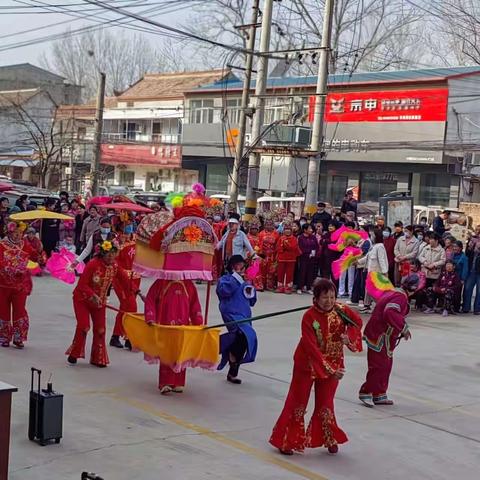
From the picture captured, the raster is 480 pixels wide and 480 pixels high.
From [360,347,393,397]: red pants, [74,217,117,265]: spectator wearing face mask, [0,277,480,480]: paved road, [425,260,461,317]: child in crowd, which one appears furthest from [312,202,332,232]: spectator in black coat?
[360,347,393,397]: red pants

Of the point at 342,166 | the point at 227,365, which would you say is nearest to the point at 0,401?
the point at 227,365

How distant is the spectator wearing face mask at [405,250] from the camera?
53.2 feet

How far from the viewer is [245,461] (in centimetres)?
636

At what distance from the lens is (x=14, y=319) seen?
1022 cm

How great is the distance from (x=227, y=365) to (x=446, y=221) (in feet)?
46.2

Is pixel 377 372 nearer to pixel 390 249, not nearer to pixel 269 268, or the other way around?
pixel 390 249

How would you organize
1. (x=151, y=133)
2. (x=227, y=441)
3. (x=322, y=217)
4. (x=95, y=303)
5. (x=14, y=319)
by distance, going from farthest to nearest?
(x=151, y=133), (x=322, y=217), (x=14, y=319), (x=95, y=303), (x=227, y=441)

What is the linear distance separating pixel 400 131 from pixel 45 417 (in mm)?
31837

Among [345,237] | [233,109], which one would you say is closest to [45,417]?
[345,237]

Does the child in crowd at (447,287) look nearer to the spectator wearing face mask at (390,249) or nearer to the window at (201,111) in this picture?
the spectator wearing face mask at (390,249)

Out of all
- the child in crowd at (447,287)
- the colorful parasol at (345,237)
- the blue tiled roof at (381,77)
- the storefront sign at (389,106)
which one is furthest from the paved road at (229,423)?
the storefront sign at (389,106)

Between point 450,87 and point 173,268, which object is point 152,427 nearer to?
point 173,268

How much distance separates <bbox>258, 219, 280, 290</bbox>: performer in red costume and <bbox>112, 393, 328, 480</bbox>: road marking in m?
9.93

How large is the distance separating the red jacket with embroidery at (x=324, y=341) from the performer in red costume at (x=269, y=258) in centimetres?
1106
